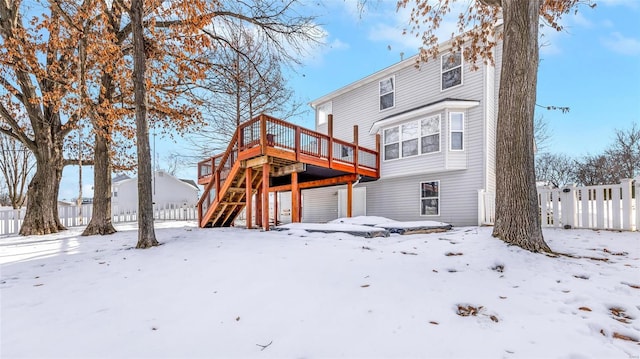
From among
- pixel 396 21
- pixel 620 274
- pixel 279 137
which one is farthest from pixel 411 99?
pixel 620 274

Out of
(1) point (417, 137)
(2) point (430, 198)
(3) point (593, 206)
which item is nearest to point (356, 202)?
(2) point (430, 198)

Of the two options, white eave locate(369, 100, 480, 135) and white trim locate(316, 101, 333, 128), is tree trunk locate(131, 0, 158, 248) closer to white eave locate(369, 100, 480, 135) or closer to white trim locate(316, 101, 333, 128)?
white eave locate(369, 100, 480, 135)

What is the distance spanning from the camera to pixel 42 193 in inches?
377

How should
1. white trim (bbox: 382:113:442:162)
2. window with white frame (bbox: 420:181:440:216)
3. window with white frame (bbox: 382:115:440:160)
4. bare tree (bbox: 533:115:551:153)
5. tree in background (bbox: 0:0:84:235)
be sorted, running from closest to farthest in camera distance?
1. tree in background (bbox: 0:0:84:235)
2. white trim (bbox: 382:113:442:162)
3. window with white frame (bbox: 382:115:440:160)
4. window with white frame (bbox: 420:181:440:216)
5. bare tree (bbox: 533:115:551:153)

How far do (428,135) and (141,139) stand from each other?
30.9 feet

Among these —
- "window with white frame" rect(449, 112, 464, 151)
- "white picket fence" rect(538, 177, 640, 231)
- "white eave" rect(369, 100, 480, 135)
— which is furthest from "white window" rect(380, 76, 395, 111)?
"white picket fence" rect(538, 177, 640, 231)

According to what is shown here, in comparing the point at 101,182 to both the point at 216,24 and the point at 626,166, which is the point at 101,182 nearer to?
the point at 216,24

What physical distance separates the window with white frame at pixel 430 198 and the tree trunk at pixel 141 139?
373 inches

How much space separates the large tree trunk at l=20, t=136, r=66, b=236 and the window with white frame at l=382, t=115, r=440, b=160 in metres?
11.9

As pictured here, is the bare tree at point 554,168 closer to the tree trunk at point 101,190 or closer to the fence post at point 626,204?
the fence post at point 626,204

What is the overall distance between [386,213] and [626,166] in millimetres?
20715

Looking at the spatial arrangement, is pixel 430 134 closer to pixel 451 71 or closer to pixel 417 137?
pixel 417 137

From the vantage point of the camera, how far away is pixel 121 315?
2643mm

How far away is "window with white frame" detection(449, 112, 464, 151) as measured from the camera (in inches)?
432
